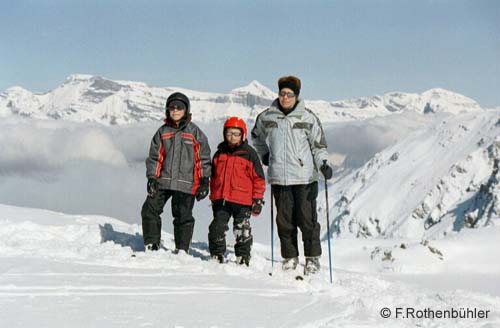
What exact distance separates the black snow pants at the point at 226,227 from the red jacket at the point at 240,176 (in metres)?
0.12

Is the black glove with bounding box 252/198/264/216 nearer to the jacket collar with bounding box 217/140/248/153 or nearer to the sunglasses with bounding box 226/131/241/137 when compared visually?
the jacket collar with bounding box 217/140/248/153

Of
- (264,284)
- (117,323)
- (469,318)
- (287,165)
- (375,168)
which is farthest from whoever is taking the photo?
(375,168)

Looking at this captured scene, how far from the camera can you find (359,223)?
481 feet

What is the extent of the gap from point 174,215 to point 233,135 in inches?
60.0

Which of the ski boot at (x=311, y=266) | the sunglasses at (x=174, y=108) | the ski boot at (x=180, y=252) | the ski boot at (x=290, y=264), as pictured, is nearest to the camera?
the ski boot at (x=311, y=266)

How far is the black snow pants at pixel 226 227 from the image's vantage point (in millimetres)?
8031

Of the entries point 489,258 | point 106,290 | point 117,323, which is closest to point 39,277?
point 106,290

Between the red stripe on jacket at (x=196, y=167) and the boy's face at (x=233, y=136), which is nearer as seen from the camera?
the boy's face at (x=233, y=136)

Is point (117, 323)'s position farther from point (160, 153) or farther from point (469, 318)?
point (160, 153)

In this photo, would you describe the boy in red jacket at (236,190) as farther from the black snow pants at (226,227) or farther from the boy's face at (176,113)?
the boy's face at (176,113)

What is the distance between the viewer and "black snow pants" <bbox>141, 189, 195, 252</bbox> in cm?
816

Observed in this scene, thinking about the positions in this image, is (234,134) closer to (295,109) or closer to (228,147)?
(228,147)

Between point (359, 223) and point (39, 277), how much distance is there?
144517 mm

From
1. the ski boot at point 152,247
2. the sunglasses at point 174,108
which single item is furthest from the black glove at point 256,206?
the sunglasses at point 174,108
